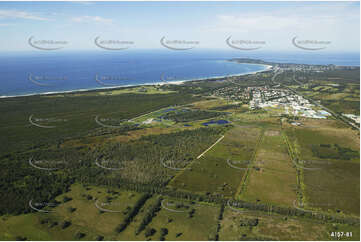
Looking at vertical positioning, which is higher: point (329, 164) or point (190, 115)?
point (190, 115)

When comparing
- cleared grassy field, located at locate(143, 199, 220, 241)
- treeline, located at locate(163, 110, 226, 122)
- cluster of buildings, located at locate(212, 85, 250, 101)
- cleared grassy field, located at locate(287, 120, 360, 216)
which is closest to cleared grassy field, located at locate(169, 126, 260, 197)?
cleared grassy field, located at locate(143, 199, 220, 241)

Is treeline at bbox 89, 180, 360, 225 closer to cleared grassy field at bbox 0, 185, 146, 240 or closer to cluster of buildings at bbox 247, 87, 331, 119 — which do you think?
cleared grassy field at bbox 0, 185, 146, 240

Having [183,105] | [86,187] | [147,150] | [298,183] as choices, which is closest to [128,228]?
[86,187]

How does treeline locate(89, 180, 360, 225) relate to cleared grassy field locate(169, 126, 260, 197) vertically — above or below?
below

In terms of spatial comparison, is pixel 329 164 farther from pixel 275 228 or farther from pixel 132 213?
pixel 132 213

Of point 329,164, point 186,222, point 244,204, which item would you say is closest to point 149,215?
point 186,222

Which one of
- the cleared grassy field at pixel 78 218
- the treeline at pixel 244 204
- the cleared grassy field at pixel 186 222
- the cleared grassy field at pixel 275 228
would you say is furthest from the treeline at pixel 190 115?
the cleared grassy field at pixel 275 228

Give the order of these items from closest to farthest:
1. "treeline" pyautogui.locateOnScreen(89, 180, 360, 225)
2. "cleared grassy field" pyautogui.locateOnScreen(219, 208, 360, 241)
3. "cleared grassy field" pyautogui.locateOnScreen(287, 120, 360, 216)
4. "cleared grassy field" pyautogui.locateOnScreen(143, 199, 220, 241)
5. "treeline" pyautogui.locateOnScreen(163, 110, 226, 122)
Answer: "cleared grassy field" pyautogui.locateOnScreen(219, 208, 360, 241) < "cleared grassy field" pyautogui.locateOnScreen(143, 199, 220, 241) < "treeline" pyautogui.locateOnScreen(89, 180, 360, 225) < "cleared grassy field" pyautogui.locateOnScreen(287, 120, 360, 216) < "treeline" pyautogui.locateOnScreen(163, 110, 226, 122)
